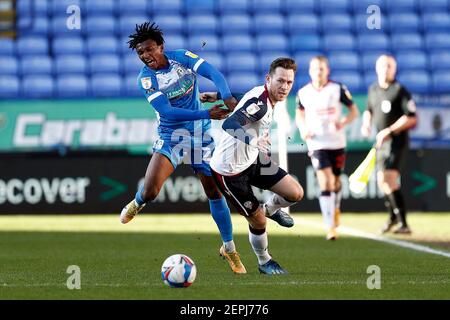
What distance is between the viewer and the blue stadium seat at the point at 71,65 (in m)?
19.1

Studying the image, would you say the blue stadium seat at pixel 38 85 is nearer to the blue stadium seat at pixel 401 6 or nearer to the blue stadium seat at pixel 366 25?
the blue stadium seat at pixel 366 25

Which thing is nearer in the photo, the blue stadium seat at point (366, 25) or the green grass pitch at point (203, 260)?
the green grass pitch at point (203, 260)

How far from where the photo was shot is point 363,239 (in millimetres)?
11883

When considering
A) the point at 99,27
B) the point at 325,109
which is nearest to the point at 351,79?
the point at 99,27

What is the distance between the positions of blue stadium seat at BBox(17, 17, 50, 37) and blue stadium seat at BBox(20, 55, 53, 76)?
86 cm

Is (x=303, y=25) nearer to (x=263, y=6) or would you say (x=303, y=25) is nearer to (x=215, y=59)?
(x=263, y=6)

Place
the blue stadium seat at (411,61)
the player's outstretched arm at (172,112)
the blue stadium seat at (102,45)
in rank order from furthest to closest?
the blue stadium seat at (411,61), the blue stadium seat at (102,45), the player's outstretched arm at (172,112)

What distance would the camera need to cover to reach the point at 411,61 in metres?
19.9

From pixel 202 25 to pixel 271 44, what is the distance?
1390 mm

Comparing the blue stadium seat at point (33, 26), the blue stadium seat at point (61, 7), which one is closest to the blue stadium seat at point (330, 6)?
the blue stadium seat at point (61, 7)

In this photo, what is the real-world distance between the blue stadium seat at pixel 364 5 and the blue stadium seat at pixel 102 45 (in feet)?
15.7

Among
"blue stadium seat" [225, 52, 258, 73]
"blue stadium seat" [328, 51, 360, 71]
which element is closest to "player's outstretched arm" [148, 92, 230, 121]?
"blue stadium seat" [225, 52, 258, 73]

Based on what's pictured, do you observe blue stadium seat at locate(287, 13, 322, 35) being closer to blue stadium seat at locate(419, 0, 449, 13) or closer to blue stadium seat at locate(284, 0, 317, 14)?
blue stadium seat at locate(284, 0, 317, 14)
